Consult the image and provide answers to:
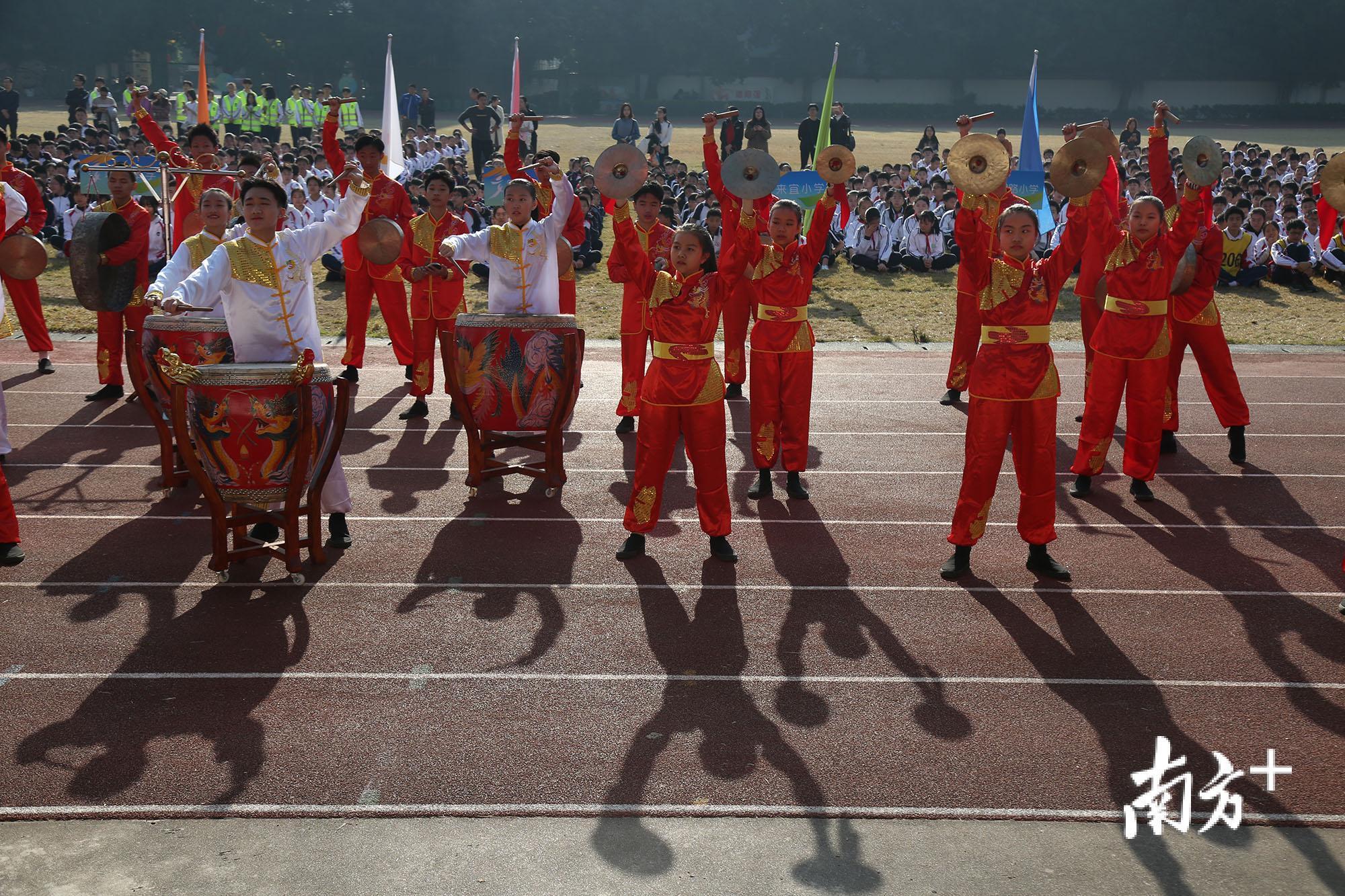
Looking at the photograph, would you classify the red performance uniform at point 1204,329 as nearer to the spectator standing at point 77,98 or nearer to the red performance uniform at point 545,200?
the red performance uniform at point 545,200

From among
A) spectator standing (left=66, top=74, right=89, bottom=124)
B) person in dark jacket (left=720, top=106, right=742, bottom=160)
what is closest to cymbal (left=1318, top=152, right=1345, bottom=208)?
person in dark jacket (left=720, top=106, right=742, bottom=160)

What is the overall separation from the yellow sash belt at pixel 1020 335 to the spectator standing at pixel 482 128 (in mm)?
18911

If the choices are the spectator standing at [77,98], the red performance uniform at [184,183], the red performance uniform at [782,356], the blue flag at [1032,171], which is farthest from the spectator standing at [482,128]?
the red performance uniform at [782,356]

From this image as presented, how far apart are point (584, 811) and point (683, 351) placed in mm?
2718

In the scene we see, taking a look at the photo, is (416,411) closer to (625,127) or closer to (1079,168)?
(1079,168)

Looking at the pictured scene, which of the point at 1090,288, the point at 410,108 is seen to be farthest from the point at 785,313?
the point at 410,108

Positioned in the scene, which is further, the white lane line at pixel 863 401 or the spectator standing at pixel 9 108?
the spectator standing at pixel 9 108

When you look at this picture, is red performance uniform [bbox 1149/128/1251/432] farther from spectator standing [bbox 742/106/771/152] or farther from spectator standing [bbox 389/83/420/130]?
spectator standing [bbox 389/83/420/130]

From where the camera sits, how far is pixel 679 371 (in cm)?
622

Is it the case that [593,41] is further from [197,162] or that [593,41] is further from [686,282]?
[686,282]

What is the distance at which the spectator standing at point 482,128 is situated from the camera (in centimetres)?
2398

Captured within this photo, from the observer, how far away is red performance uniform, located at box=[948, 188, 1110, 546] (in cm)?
600

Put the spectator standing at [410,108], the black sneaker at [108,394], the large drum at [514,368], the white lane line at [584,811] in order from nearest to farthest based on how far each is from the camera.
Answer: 1. the white lane line at [584,811]
2. the large drum at [514,368]
3. the black sneaker at [108,394]
4. the spectator standing at [410,108]

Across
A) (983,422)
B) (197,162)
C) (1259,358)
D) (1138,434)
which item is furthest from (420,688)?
(1259,358)
